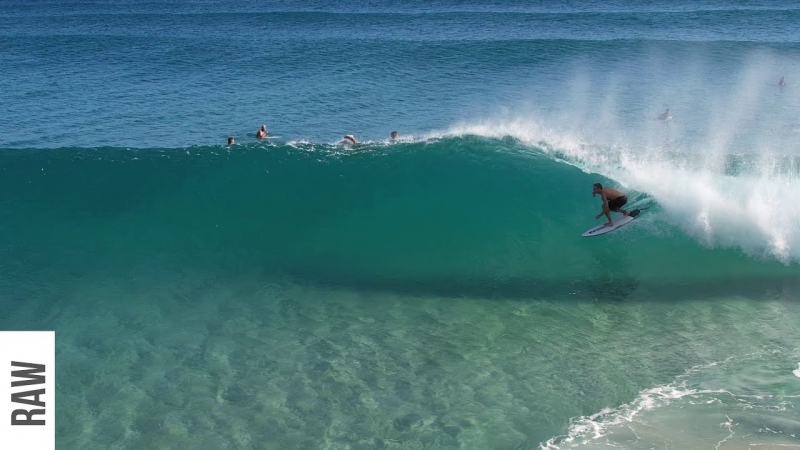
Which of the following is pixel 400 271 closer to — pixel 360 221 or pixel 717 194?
pixel 360 221

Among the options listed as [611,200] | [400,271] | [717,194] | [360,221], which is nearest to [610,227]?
[611,200]

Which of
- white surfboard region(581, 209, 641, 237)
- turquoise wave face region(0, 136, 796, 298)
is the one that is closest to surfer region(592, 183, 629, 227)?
white surfboard region(581, 209, 641, 237)

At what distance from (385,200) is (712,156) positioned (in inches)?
293

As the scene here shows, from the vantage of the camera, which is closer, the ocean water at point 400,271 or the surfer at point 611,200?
the ocean water at point 400,271

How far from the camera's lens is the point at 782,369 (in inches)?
438

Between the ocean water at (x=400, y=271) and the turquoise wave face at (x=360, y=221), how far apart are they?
0.19 feet

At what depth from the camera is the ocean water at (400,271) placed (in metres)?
10.4

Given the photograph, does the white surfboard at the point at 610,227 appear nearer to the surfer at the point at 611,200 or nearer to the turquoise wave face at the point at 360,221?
the surfer at the point at 611,200

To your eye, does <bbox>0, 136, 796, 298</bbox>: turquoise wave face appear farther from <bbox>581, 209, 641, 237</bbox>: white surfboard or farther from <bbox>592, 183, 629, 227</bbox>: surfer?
<bbox>592, 183, 629, 227</bbox>: surfer

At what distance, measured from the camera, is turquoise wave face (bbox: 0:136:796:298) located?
47.3 feet

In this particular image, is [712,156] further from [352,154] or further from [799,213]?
[352,154]

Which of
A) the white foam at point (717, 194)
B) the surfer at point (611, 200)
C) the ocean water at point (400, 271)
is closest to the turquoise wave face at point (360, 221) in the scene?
the ocean water at point (400, 271)

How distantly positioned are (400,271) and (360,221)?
216cm

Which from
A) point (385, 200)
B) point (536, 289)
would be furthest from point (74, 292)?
point (536, 289)
